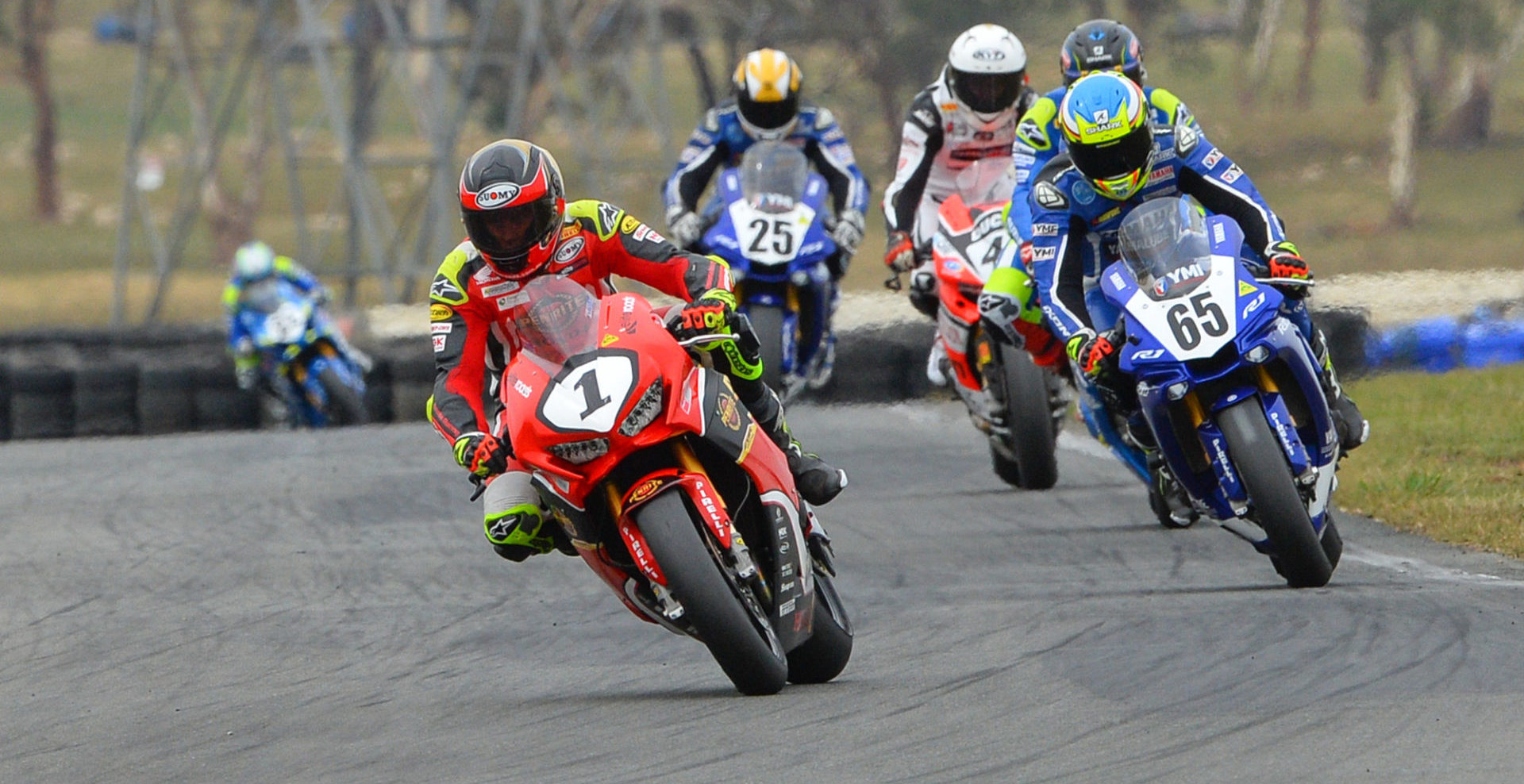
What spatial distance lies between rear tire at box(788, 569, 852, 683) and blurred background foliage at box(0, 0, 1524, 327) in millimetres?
19112

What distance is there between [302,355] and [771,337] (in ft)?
22.3

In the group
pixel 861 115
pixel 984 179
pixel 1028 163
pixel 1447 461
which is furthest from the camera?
pixel 861 115

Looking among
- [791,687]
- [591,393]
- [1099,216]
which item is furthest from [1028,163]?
[591,393]

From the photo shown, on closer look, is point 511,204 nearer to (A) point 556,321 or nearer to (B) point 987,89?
(A) point 556,321

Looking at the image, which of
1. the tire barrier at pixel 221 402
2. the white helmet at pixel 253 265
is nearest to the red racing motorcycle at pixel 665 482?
the white helmet at pixel 253 265

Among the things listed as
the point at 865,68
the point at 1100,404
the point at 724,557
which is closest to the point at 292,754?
the point at 724,557

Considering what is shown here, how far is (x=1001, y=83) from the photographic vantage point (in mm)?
10859

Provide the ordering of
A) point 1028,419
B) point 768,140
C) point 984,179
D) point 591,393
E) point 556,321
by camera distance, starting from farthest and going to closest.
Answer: point 768,140
point 984,179
point 1028,419
point 556,321
point 591,393

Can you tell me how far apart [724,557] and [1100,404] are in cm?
321

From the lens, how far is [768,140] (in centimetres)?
1148

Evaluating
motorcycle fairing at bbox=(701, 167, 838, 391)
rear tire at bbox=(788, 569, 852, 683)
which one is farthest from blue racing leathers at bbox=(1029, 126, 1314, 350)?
motorcycle fairing at bbox=(701, 167, 838, 391)

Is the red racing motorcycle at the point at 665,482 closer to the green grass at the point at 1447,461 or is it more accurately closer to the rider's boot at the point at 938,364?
the green grass at the point at 1447,461

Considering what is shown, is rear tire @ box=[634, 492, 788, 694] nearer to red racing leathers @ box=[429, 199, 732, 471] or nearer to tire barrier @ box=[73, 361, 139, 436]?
red racing leathers @ box=[429, 199, 732, 471]

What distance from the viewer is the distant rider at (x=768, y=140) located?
1128cm
